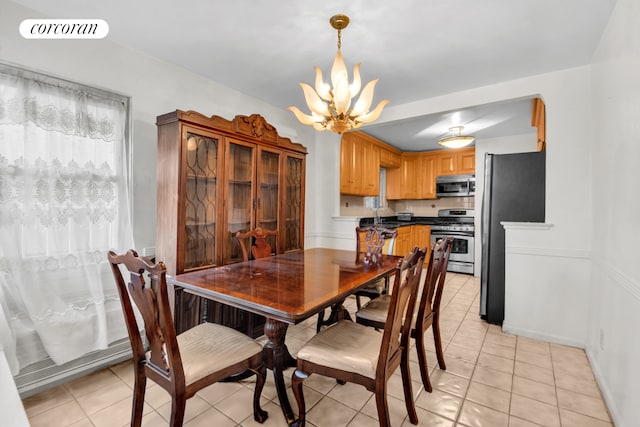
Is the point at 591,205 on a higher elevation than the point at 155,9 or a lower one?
lower

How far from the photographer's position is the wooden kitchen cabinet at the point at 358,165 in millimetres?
4277

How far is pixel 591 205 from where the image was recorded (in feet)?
8.09

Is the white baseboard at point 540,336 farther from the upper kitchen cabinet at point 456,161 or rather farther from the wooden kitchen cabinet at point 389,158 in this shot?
the upper kitchen cabinet at point 456,161

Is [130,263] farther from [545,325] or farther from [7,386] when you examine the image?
[545,325]

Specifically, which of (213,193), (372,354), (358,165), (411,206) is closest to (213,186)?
(213,193)

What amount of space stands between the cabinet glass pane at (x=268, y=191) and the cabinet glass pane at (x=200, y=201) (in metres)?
0.49

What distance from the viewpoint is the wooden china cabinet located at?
87.0 inches

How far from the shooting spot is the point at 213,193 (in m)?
2.47

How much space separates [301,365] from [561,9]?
2640 millimetres

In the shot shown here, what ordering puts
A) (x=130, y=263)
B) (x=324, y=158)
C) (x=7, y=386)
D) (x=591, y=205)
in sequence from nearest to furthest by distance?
1. (x=130, y=263)
2. (x=7, y=386)
3. (x=591, y=205)
4. (x=324, y=158)

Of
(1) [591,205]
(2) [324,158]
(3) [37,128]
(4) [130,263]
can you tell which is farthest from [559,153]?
(3) [37,128]

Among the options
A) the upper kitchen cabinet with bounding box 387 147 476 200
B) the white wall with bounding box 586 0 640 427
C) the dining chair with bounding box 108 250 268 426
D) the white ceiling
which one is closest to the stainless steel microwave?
the upper kitchen cabinet with bounding box 387 147 476 200

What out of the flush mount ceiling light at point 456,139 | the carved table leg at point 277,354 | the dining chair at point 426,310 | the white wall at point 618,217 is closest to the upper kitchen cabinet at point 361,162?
the flush mount ceiling light at point 456,139

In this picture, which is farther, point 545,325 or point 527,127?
point 527,127
